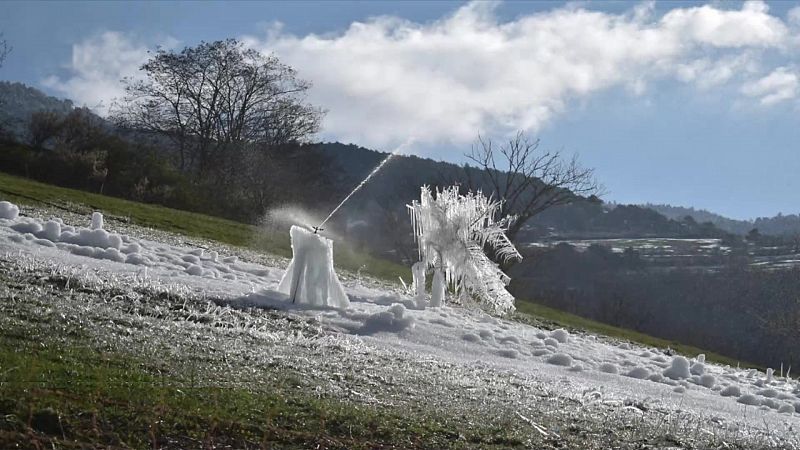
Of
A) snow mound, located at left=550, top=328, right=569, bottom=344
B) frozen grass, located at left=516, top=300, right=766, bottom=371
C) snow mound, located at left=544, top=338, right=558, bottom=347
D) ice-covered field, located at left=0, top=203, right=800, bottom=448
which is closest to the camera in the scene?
ice-covered field, located at left=0, top=203, right=800, bottom=448

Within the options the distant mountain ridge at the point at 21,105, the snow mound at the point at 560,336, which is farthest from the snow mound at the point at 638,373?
the distant mountain ridge at the point at 21,105

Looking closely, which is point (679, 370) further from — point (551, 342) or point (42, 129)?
point (42, 129)

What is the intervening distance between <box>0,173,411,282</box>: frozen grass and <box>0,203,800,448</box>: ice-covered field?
8206 millimetres

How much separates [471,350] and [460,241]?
14.1 ft

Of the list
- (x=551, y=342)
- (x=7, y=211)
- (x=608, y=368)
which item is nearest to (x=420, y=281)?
(x=551, y=342)

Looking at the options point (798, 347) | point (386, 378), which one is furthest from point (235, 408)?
point (798, 347)

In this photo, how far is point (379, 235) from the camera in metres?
61.2

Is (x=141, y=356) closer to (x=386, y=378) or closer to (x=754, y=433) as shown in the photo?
(x=386, y=378)

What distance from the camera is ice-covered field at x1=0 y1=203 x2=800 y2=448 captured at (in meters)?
9.26

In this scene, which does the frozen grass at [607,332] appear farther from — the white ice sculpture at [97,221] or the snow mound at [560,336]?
the white ice sculpture at [97,221]

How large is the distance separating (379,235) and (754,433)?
2073 inches

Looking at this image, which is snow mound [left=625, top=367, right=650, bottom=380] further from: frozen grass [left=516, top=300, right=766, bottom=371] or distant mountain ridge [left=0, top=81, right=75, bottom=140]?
distant mountain ridge [left=0, top=81, right=75, bottom=140]

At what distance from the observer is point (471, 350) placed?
1332 cm

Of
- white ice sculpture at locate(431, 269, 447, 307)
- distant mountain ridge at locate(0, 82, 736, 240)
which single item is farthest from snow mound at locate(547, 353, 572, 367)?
distant mountain ridge at locate(0, 82, 736, 240)
